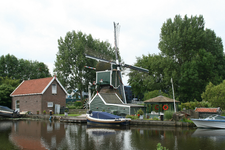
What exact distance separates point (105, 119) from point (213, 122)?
11.8 meters

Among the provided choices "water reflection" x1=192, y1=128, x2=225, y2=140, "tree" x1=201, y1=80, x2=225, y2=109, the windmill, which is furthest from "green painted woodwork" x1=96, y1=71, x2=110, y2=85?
"water reflection" x1=192, y1=128, x2=225, y2=140

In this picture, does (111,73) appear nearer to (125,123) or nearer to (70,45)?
Result: (125,123)

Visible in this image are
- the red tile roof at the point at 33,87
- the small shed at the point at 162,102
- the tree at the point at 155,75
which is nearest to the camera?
the small shed at the point at 162,102

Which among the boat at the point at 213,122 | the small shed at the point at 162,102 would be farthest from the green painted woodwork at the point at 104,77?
the boat at the point at 213,122

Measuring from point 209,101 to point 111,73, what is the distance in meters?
16.4

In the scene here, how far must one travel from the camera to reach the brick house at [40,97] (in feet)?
133

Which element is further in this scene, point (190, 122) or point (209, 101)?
point (209, 101)

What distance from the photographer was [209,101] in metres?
34.0

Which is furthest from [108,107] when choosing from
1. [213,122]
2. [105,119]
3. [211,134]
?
[211,134]

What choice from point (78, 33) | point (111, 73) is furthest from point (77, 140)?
point (78, 33)

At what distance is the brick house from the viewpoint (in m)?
40.6

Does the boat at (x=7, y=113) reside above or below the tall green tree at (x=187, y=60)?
below

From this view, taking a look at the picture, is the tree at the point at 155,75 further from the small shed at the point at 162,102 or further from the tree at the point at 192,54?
the small shed at the point at 162,102

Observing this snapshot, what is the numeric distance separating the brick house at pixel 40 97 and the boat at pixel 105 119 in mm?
14530
